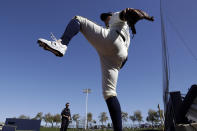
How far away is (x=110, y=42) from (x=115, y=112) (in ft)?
1.95

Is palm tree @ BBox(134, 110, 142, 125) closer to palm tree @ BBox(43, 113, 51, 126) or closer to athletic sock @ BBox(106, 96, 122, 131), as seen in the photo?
palm tree @ BBox(43, 113, 51, 126)

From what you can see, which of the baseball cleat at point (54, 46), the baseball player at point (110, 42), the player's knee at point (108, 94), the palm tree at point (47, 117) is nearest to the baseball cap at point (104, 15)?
the baseball player at point (110, 42)

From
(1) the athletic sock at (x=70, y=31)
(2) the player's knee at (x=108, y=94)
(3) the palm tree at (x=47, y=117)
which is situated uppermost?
(1) the athletic sock at (x=70, y=31)

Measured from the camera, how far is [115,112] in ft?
4.06

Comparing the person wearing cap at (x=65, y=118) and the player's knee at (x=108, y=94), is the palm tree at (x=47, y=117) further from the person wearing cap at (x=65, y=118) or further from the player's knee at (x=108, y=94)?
the player's knee at (x=108, y=94)

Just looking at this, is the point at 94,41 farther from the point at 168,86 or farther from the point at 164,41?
the point at 164,41

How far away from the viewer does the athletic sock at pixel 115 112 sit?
1.22 m

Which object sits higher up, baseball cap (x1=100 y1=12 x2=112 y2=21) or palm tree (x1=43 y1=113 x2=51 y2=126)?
baseball cap (x1=100 y1=12 x2=112 y2=21)

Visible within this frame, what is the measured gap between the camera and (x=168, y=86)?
4609 millimetres

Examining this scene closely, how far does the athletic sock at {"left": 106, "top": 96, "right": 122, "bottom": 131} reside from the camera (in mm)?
1217

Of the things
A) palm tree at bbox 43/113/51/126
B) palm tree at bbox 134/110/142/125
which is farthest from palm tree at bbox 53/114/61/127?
palm tree at bbox 134/110/142/125

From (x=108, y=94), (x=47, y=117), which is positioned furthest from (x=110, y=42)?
(x=47, y=117)

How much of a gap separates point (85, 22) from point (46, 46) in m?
0.41

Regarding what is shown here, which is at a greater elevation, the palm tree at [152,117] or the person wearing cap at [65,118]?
the person wearing cap at [65,118]
